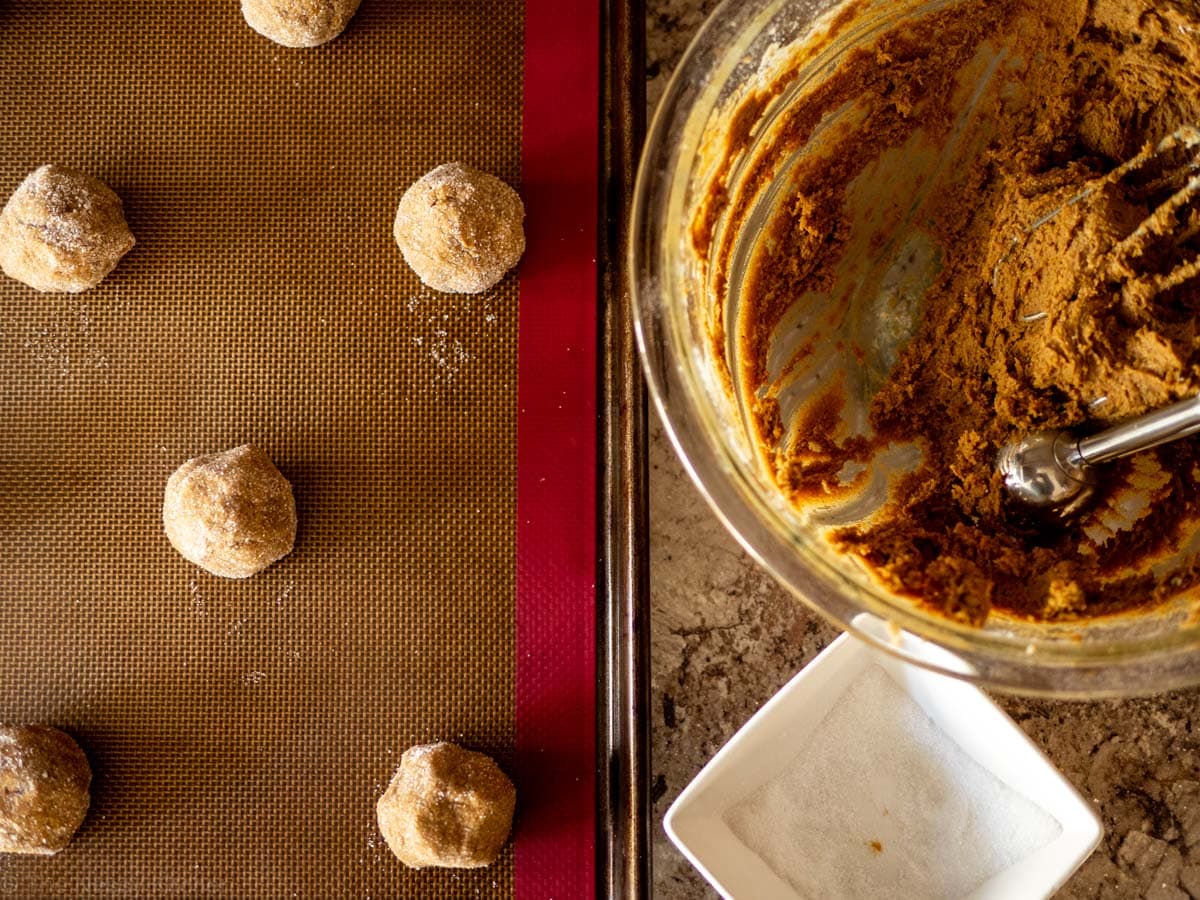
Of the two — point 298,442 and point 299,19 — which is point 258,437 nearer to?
point 298,442

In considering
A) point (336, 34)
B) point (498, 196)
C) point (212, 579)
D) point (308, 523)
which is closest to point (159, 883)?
point (212, 579)

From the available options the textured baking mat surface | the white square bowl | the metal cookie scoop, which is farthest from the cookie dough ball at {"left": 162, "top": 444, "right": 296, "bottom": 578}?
the metal cookie scoop

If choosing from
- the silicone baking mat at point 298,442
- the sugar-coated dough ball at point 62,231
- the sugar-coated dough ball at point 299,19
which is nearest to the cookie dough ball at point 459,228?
the silicone baking mat at point 298,442

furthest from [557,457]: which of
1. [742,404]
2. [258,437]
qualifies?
[258,437]

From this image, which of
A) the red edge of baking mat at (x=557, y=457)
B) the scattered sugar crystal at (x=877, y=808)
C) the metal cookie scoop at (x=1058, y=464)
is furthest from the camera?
the red edge of baking mat at (x=557, y=457)

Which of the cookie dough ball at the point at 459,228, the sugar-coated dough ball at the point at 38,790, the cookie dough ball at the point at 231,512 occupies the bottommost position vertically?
the sugar-coated dough ball at the point at 38,790

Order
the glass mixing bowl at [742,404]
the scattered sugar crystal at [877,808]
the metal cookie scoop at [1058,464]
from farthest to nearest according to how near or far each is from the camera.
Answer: the scattered sugar crystal at [877,808]
the metal cookie scoop at [1058,464]
the glass mixing bowl at [742,404]

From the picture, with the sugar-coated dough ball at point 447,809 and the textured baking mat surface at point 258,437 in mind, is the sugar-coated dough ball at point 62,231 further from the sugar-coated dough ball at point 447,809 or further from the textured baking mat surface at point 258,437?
the sugar-coated dough ball at point 447,809
